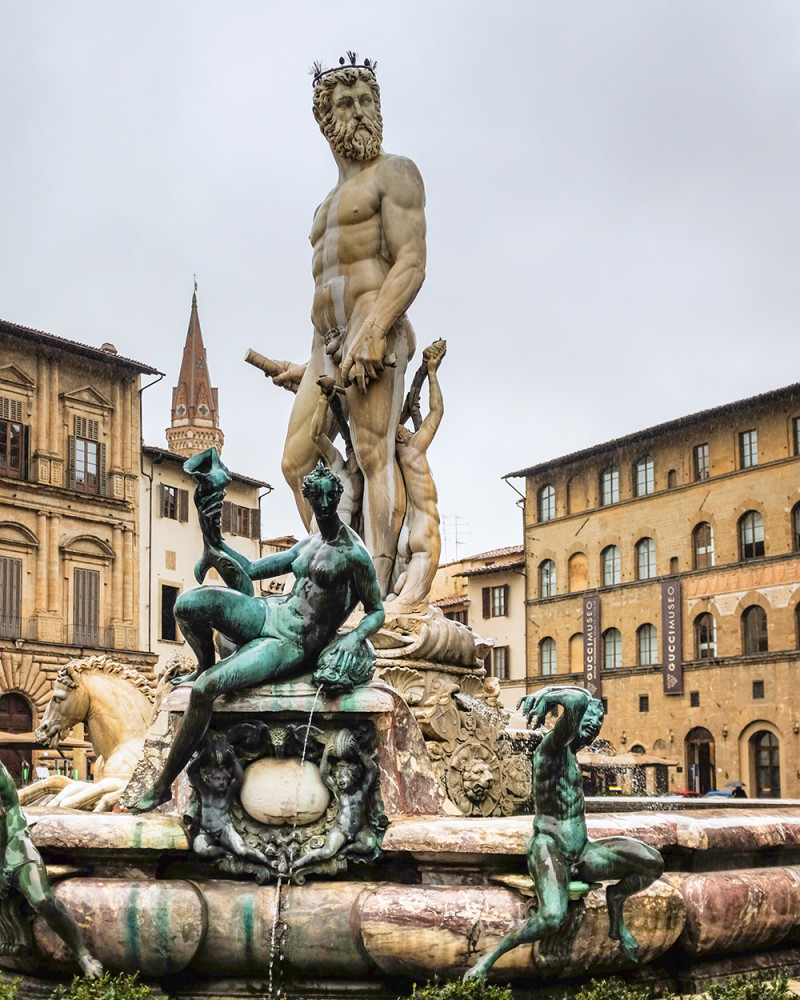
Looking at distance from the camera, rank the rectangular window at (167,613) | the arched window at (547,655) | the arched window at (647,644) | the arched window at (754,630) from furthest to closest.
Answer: the arched window at (547,655) → the arched window at (647,644) → the arched window at (754,630) → the rectangular window at (167,613)

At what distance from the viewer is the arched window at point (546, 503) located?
202 ft

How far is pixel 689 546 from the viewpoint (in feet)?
181

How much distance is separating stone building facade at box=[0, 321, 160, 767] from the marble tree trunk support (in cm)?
3611

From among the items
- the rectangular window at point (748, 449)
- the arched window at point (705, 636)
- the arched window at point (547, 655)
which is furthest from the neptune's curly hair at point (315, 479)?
the arched window at point (547, 655)

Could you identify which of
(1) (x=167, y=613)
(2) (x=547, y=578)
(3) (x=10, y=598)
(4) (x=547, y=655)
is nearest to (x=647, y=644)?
(4) (x=547, y=655)

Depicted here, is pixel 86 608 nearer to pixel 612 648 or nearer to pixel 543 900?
pixel 612 648

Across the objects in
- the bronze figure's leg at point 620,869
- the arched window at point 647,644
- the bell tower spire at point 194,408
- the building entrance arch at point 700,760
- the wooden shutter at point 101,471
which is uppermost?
the bell tower spire at point 194,408

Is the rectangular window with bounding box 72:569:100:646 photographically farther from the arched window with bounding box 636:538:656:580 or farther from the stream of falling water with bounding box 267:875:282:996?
the stream of falling water with bounding box 267:875:282:996

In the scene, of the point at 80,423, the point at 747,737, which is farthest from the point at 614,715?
the point at 80,423

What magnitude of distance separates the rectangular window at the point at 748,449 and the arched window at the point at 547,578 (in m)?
11.0

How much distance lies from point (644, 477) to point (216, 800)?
52.9 meters

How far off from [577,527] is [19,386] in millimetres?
24283

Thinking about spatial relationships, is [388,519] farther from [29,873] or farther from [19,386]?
[19,386]

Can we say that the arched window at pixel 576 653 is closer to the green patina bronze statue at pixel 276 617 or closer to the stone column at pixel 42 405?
the stone column at pixel 42 405
